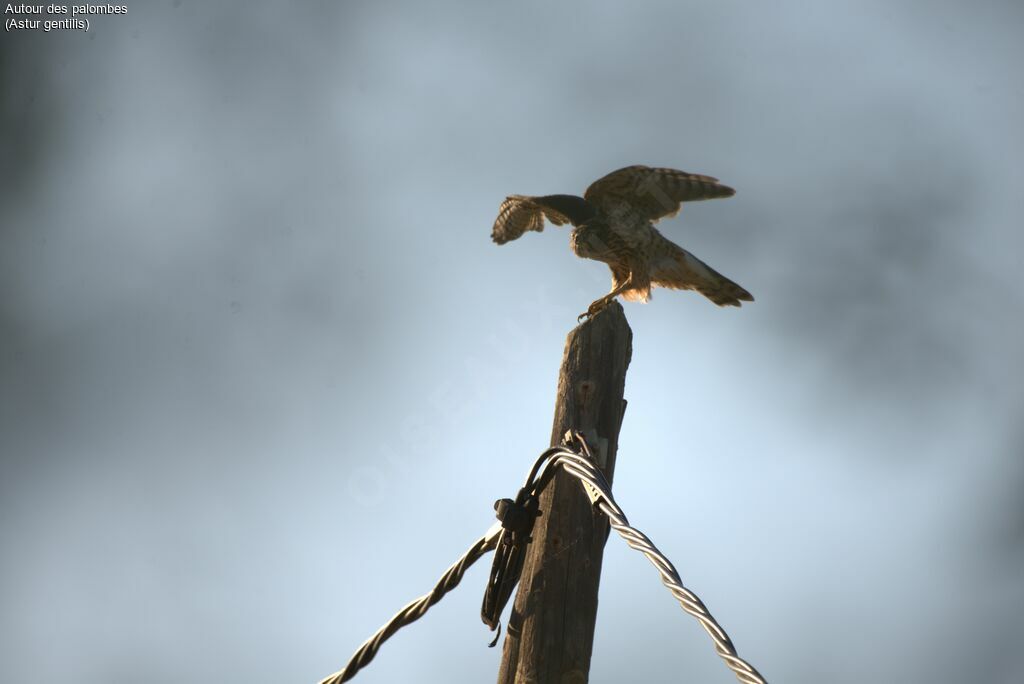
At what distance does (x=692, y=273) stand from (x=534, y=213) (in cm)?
107

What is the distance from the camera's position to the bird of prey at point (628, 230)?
5.39 meters

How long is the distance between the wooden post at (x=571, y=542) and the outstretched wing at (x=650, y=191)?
229cm

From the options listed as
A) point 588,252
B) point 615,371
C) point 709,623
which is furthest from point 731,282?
point 709,623

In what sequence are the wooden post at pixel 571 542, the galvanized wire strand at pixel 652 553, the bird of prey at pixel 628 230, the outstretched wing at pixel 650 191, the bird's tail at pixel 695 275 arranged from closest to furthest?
the galvanized wire strand at pixel 652 553 → the wooden post at pixel 571 542 → the outstretched wing at pixel 650 191 → the bird of prey at pixel 628 230 → the bird's tail at pixel 695 275

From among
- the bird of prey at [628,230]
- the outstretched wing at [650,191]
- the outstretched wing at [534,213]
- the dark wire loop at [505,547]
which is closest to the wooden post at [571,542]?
the dark wire loop at [505,547]

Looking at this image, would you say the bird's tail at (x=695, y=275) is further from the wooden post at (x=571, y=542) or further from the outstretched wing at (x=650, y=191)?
the wooden post at (x=571, y=542)

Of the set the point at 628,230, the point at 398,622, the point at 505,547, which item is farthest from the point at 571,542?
the point at 628,230

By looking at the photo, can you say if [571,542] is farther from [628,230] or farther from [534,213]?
[534,213]

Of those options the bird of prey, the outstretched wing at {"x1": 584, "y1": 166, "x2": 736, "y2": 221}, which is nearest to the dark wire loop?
the outstretched wing at {"x1": 584, "y1": 166, "x2": 736, "y2": 221}

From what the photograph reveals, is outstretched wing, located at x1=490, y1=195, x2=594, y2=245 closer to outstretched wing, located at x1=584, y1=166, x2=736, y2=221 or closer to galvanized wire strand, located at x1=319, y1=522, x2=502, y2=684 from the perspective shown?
outstretched wing, located at x1=584, y1=166, x2=736, y2=221

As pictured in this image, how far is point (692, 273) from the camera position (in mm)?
5746

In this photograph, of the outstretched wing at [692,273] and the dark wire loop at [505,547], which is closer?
the dark wire loop at [505,547]

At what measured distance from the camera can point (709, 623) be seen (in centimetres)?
189

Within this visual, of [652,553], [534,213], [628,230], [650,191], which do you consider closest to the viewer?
[652,553]
